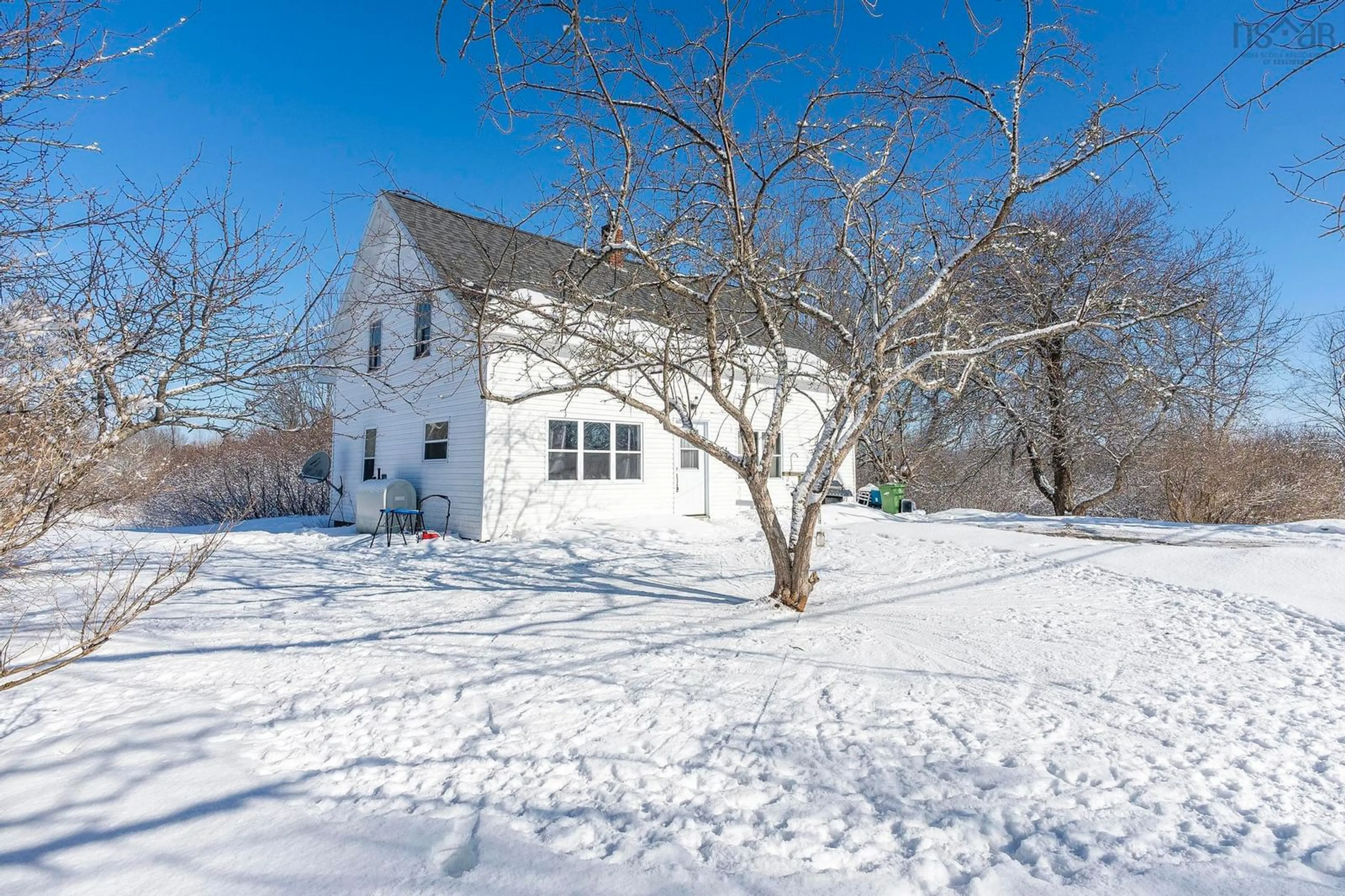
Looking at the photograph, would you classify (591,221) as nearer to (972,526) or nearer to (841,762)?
(841,762)

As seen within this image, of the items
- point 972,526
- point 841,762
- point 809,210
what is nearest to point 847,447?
point 809,210

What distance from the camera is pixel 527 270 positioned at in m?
9.59

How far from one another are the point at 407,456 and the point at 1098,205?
16506mm

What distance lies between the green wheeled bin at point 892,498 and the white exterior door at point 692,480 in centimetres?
438

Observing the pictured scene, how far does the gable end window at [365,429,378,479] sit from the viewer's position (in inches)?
552

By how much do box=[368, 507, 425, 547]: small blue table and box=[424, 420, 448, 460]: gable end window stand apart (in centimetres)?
109

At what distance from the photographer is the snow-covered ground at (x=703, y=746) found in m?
2.33

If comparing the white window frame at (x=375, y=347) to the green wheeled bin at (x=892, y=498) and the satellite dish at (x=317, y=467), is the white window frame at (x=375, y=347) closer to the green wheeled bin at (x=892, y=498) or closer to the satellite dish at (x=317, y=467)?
the satellite dish at (x=317, y=467)

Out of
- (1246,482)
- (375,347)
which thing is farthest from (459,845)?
(1246,482)

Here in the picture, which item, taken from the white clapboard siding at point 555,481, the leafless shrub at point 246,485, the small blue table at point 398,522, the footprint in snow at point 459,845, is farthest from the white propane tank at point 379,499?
the footprint in snow at point 459,845

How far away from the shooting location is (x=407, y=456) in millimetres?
12898

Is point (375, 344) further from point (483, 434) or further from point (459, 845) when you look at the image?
point (459, 845)

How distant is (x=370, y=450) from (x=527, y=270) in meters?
6.89

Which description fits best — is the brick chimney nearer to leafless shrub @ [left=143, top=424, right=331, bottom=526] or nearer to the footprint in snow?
the footprint in snow
